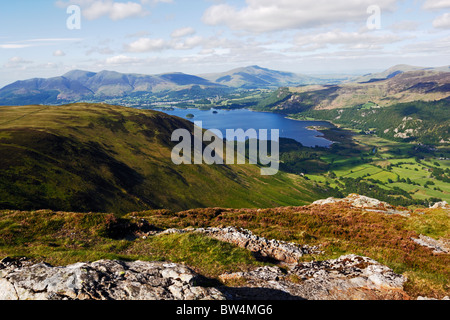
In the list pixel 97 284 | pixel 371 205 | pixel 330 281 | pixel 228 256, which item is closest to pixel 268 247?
pixel 228 256

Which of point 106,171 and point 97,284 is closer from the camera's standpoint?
point 97,284

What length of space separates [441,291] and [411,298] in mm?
2359

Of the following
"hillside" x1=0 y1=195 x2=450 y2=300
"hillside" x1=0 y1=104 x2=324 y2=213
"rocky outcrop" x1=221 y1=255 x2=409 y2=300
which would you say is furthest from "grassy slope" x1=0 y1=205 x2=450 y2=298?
"hillside" x1=0 y1=104 x2=324 y2=213

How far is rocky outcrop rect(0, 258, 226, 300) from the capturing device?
39.8ft

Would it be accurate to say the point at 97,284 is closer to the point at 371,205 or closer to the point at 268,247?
the point at 268,247

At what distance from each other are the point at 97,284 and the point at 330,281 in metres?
15.7

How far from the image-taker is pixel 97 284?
42.5 ft

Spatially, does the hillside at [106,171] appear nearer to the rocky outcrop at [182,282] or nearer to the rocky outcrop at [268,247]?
the rocky outcrop at [182,282]

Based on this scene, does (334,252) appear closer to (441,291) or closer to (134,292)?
(441,291)

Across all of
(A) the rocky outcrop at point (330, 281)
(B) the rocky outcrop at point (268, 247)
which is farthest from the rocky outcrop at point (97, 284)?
(B) the rocky outcrop at point (268, 247)

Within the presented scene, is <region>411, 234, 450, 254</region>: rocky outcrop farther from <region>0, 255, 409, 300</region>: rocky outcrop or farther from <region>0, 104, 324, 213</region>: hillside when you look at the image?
<region>0, 104, 324, 213</region>: hillside

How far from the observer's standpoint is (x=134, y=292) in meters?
12.7

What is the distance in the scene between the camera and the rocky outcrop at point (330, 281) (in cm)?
1515
